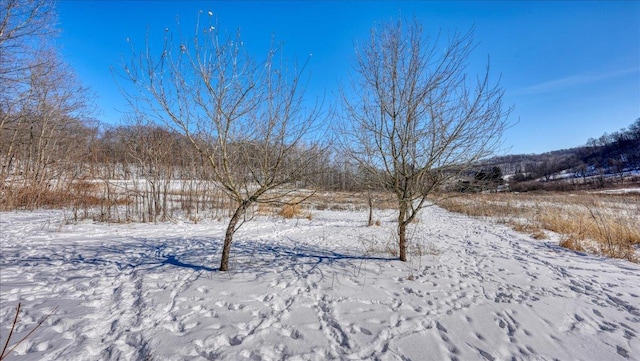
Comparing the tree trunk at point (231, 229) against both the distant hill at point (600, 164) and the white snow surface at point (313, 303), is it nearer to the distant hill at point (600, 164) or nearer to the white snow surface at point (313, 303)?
the white snow surface at point (313, 303)

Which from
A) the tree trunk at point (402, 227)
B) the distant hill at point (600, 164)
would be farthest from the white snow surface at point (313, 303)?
the distant hill at point (600, 164)

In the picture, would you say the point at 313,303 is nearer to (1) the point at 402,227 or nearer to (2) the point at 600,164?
(1) the point at 402,227

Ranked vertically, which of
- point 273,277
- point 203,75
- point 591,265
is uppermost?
point 203,75

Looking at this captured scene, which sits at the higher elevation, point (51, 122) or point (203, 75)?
point (51, 122)

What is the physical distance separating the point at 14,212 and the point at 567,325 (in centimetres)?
1642

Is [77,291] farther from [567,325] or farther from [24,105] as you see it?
[24,105]

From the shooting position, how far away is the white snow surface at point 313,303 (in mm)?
2455

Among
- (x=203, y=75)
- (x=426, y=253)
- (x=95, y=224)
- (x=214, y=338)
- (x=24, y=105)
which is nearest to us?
(x=214, y=338)

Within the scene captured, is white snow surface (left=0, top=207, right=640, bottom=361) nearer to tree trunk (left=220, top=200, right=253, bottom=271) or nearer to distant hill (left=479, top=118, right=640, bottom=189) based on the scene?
tree trunk (left=220, top=200, right=253, bottom=271)

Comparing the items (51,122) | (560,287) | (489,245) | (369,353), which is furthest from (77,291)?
(51,122)

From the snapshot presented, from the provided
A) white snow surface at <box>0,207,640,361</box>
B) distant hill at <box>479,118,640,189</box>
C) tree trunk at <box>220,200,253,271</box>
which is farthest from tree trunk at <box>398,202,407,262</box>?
distant hill at <box>479,118,640,189</box>

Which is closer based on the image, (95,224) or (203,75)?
(203,75)

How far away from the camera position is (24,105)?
12023 millimetres

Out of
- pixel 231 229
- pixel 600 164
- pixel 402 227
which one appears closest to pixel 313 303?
pixel 231 229
